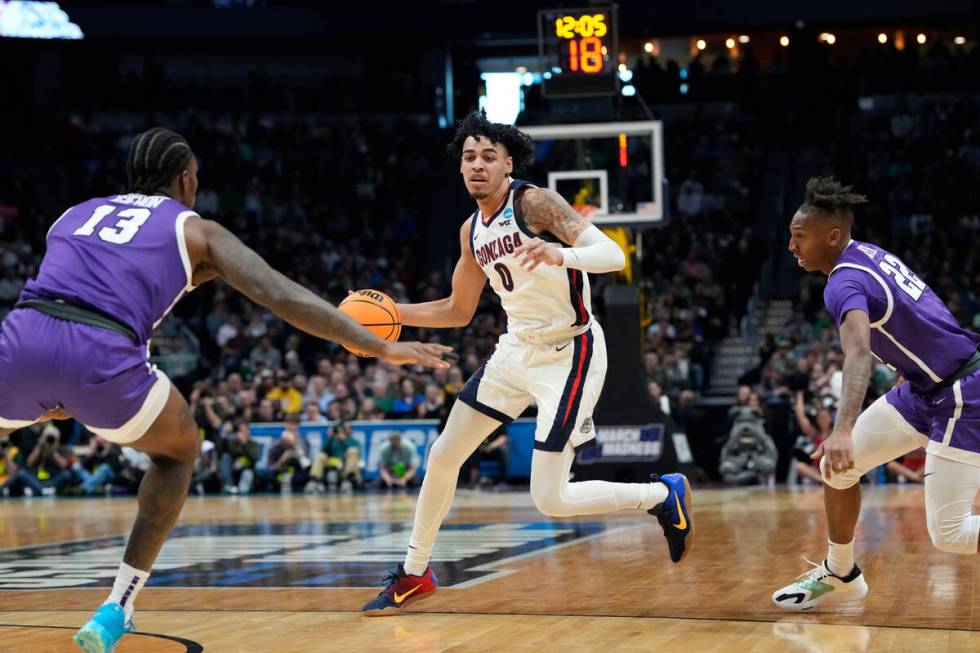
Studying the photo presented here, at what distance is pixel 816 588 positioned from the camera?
5.58m

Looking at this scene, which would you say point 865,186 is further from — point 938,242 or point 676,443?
point 676,443

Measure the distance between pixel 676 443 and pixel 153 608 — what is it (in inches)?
378

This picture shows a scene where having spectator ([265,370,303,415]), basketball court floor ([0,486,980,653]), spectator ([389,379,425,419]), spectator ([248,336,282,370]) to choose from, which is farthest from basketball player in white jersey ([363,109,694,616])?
spectator ([248,336,282,370])

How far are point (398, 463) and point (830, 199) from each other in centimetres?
1176

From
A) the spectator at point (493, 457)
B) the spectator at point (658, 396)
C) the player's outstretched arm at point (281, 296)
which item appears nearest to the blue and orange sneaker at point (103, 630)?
the player's outstretched arm at point (281, 296)

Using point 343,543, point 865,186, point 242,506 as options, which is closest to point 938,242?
point 865,186

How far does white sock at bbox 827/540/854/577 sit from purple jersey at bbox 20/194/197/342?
10.4 feet

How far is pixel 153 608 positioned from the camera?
6.06 meters

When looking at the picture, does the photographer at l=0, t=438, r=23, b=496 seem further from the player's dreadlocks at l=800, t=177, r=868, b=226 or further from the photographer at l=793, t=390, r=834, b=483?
the player's dreadlocks at l=800, t=177, r=868, b=226

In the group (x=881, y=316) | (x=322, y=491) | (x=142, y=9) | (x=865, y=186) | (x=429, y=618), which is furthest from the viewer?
(x=142, y=9)

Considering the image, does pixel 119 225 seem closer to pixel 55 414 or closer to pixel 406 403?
pixel 55 414

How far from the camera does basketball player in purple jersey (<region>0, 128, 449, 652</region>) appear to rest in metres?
4.14

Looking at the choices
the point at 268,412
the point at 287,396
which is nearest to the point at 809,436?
the point at 268,412

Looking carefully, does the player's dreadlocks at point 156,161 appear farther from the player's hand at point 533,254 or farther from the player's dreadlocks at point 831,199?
the player's dreadlocks at point 831,199
